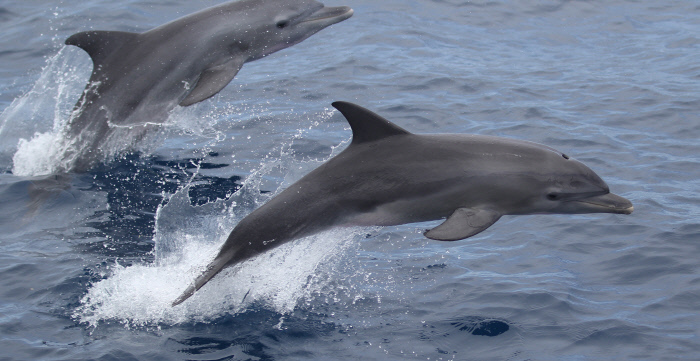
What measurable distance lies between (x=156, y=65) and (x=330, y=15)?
2.30m

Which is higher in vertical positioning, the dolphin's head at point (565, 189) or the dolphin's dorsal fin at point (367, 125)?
the dolphin's dorsal fin at point (367, 125)

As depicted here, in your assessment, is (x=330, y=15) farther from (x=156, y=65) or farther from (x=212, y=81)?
(x=156, y=65)

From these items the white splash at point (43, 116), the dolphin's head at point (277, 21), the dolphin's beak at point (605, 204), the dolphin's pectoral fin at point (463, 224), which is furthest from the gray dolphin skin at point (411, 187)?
the white splash at point (43, 116)

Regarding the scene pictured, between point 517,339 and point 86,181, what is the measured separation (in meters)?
5.75

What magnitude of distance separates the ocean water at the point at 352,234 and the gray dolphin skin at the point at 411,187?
2.51 feet

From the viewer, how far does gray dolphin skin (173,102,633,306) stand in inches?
262

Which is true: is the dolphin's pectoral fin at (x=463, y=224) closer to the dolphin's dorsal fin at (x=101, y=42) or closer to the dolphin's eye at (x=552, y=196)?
the dolphin's eye at (x=552, y=196)

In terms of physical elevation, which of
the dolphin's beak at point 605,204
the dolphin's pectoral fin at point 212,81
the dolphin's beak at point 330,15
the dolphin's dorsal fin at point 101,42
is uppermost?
the dolphin's beak at point 330,15

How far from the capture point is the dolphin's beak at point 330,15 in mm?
10055

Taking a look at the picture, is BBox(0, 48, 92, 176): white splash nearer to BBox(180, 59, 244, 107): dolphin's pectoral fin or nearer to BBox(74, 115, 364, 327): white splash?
BBox(180, 59, 244, 107): dolphin's pectoral fin

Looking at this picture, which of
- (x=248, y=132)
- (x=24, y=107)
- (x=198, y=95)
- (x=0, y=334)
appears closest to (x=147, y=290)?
(x=0, y=334)

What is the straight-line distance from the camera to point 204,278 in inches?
258

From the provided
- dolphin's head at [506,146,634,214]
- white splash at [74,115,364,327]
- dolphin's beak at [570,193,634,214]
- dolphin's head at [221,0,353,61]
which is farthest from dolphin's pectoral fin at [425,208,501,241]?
dolphin's head at [221,0,353,61]

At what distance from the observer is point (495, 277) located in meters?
7.75
